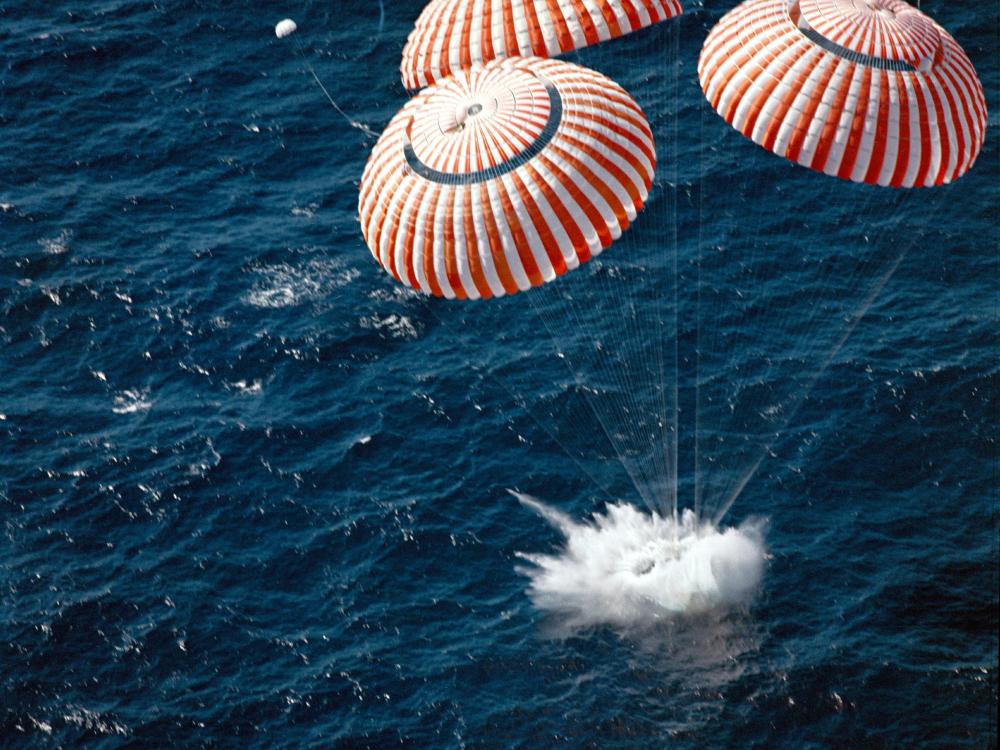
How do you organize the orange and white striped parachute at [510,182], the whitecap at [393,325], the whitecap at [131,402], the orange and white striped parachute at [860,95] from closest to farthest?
the orange and white striped parachute at [510,182]
the orange and white striped parachute at [860,95]
the whitecap at [131,402]
the whitecap at [393,325]

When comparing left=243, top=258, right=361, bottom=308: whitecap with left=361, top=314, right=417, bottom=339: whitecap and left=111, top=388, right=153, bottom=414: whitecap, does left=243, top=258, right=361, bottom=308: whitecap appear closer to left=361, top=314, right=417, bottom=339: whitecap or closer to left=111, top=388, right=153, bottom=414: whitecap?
left=361, top=314, right=417, bottom=339: whitecap

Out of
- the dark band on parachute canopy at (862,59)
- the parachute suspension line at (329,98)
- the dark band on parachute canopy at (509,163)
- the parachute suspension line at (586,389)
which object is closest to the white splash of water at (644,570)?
the parachute suspension line at (586,389)

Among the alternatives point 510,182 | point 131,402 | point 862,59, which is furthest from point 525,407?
point 862,59

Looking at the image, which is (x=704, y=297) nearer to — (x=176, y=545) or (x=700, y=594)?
(x=700, y=594)

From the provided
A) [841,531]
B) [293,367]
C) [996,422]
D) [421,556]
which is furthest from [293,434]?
[996,422]

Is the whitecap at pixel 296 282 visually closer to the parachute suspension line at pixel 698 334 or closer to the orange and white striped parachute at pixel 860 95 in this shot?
the parachute suspension line at pixel 698 334

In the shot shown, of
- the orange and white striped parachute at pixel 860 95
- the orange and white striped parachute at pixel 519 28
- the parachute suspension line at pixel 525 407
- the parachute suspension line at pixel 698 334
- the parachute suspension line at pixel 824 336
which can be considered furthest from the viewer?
the parachute suspension line at pixel 525 407
